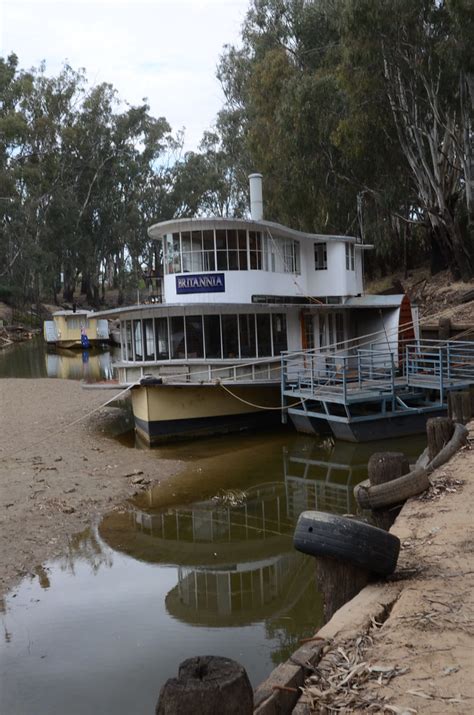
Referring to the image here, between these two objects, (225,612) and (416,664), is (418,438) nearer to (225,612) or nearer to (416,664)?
(225,612)

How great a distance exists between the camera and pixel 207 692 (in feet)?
10.7

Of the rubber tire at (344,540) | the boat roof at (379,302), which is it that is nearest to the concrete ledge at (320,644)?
the rubber tire at (344,540)

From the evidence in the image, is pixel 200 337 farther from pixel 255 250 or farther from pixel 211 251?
pixel 255 250

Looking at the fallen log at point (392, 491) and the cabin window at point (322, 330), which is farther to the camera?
the cabin window at point (322, 330)

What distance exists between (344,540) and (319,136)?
1096 inches

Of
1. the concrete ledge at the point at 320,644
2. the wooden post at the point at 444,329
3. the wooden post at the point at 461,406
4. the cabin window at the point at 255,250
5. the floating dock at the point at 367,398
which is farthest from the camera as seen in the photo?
the wooden post at the point at 444,329

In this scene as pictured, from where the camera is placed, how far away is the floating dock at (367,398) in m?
16.5

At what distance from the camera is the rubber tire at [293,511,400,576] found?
5.40 m

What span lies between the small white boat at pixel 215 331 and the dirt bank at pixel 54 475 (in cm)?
176

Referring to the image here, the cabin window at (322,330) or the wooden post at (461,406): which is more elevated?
the cabin window at (322,330)

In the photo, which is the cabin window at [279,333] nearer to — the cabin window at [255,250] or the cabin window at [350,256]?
the cabin window at [255,250]

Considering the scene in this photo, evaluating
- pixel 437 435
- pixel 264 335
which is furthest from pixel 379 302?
pixel 437 435

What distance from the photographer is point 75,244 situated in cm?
6425

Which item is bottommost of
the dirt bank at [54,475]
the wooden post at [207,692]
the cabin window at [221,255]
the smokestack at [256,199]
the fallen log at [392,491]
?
the dirt bank at [54,475]
